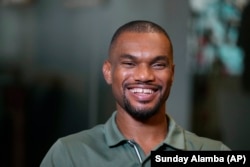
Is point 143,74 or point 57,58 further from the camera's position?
point 57,58

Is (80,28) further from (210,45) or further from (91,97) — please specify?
(210,45)

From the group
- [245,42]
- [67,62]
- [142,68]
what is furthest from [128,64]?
[245,42]

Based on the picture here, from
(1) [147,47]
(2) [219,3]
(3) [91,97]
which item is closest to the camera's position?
(1) [147,47]

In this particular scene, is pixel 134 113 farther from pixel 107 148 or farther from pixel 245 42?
pixel 245 42

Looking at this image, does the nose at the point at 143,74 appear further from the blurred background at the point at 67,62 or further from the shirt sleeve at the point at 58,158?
the blurred background at the point at 67,62

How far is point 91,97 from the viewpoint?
1.50 metres

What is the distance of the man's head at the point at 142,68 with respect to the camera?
2.17 ft

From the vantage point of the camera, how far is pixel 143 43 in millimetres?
666

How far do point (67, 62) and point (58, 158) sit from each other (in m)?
0.88

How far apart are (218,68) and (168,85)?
1108 mm

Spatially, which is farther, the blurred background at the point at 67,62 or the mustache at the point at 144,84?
the blurred background at the point at 67,62

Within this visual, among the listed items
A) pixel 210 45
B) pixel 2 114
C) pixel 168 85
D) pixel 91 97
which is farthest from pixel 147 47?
pixel 210 45
